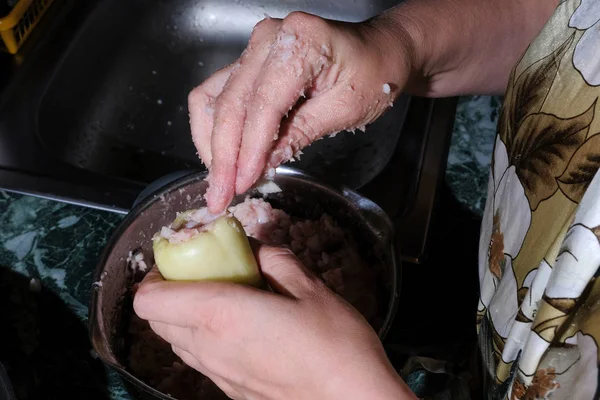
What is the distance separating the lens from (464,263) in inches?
41.7

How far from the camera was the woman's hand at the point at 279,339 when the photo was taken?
0.54 metres

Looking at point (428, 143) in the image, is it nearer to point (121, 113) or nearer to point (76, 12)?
point (121, 113)

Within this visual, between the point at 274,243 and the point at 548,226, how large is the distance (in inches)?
18.2

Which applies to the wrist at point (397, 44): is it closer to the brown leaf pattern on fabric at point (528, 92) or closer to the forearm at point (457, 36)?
the forearm at point (457, 36)

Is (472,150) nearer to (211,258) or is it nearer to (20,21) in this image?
(211,258)

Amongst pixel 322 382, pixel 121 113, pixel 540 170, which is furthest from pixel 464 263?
pixel 121 113

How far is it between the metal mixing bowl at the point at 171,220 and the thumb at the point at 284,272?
0.14 metres

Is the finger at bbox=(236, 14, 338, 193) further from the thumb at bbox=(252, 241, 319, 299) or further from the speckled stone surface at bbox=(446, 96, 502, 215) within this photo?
the speckled stone surface at bbox=(446, 96, 502, 215)

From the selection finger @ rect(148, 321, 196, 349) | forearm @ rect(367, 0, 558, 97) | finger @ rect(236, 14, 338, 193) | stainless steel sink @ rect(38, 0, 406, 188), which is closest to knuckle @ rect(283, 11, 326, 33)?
finger @ rect(236, 14, 338, 193)

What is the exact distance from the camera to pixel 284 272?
657 millimetres

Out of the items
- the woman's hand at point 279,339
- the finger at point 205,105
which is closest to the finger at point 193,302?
the woman's hand at point 279,339

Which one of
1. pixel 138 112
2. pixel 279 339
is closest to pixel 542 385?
pixel 279 339

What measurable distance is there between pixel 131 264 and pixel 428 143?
1.94 ft

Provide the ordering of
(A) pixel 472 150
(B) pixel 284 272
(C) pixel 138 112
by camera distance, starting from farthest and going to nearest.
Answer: (C) pixel 138 112 < (A) pixel 472 150 < (B) pixel 284 272
